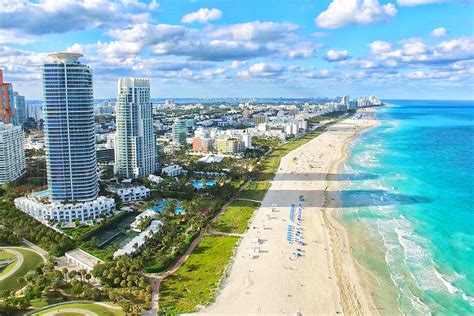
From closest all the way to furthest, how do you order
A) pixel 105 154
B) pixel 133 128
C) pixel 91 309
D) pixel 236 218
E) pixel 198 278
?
1. pixel 91 309
2. pixel 198 278
3. pixel 236 218
4. pixel 133 128
5. pixel 105 154

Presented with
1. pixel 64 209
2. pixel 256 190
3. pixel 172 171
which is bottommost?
pixel 256 190

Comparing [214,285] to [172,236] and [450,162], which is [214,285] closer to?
[172,236]

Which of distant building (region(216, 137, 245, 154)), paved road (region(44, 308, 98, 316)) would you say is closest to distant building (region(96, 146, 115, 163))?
distant building (region(216, 137, 245, 154))

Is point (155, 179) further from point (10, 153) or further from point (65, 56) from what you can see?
point (65, 56)

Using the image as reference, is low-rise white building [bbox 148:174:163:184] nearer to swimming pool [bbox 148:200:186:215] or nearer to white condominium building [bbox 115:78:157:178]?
white condominium building [bbox 115:78:157:178]

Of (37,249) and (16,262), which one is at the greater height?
(37,249)

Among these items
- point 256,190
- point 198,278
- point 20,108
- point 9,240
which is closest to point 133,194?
point 9,240

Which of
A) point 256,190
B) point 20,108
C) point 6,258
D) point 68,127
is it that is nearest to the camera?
point 6,258
